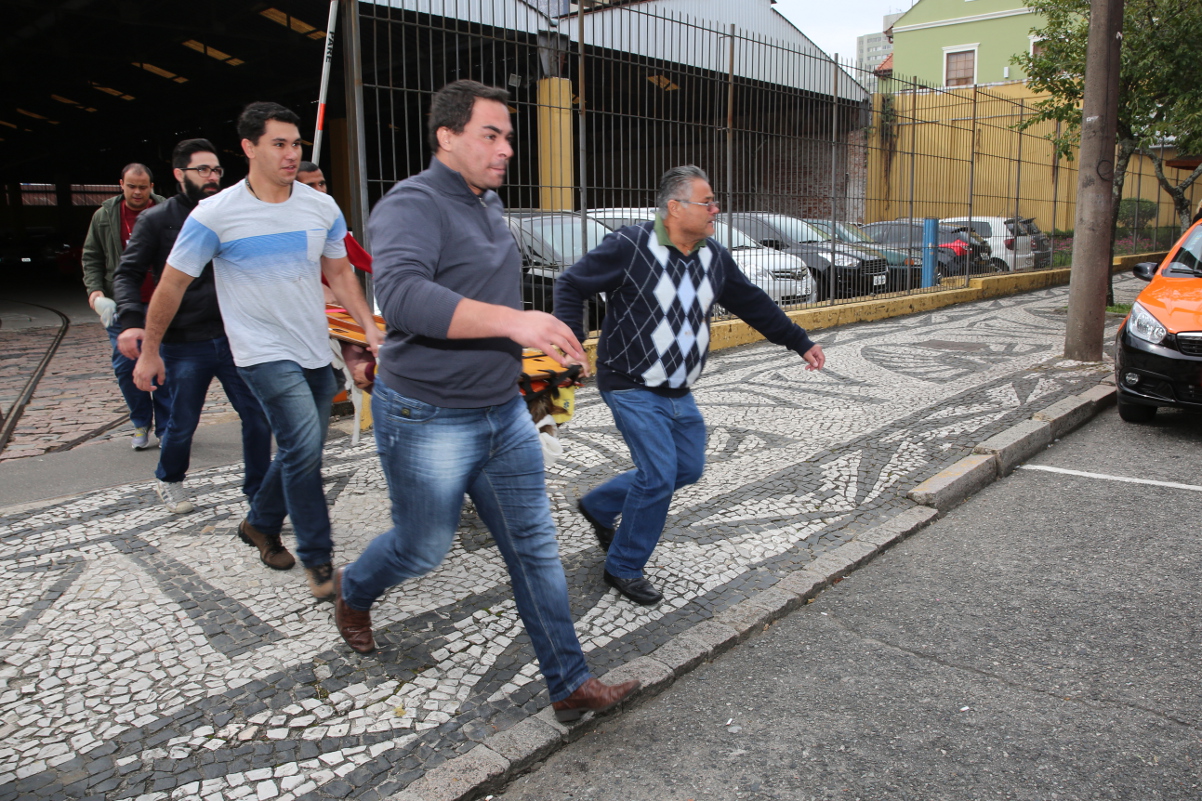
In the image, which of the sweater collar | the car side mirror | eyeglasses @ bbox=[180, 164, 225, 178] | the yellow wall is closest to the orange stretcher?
eyeglasses @ bbox=[180, 164, 225, 178]

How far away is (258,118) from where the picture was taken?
3.39m

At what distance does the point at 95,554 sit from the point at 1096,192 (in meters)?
8.81

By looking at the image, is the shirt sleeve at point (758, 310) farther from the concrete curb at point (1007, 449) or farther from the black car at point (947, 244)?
the black car at point (947, 244)

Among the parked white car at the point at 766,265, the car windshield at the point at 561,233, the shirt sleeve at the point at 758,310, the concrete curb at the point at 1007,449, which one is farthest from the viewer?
the parked white car at the point at 766,265

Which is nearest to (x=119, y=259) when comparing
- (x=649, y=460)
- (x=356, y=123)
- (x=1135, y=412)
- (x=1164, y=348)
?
(x=356, y=123)

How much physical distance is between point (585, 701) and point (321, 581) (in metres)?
1.39

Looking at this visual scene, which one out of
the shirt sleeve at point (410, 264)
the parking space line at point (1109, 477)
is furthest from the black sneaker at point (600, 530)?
the parking space line at point (1109, 477)

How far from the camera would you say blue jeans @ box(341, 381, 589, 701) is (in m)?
2.62

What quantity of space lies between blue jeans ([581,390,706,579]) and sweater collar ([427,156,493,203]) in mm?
1281

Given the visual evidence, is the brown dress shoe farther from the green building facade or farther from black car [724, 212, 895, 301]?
the green building facade

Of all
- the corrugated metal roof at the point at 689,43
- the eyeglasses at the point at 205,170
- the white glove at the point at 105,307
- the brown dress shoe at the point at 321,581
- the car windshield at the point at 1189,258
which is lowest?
the brown dress shoe at the point at 321,581

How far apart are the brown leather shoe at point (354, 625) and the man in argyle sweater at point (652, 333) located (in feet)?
3.53

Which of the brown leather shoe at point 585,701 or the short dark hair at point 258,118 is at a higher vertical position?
the short dark hair at point 258,118

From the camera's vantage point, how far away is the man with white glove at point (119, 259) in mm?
5413
